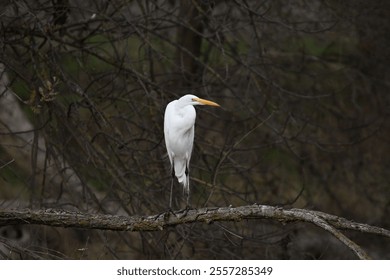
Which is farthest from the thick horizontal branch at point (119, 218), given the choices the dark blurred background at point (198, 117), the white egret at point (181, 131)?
the white egret at point (181, 131)

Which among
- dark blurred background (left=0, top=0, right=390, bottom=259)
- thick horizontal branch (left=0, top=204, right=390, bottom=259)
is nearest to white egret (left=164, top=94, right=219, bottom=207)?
dark blurred background (left=0, top=0, right=390, bottom=259)

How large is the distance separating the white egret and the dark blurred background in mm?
218

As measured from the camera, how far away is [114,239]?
25.6 feet

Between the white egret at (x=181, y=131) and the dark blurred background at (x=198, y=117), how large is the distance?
0.22 meters

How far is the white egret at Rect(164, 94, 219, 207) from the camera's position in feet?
15.3

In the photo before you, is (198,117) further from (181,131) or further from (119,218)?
(119,218)

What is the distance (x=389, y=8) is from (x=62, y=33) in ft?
11.7

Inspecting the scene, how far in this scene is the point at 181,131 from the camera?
4727mm

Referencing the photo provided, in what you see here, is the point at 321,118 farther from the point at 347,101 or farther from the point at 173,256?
the point at 173,256

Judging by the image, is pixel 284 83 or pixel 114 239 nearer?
pixel 114 239

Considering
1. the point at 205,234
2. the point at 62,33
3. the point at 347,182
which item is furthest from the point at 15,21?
the point at 347,182

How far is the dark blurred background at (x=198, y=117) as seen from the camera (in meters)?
4.99

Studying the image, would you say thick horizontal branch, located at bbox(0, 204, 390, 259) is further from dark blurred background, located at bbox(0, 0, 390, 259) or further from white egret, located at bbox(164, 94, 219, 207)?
white egret, located at bbox(164, 94, 219, 207)
